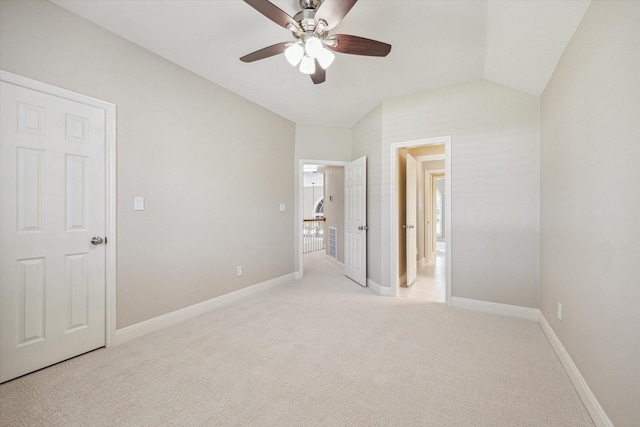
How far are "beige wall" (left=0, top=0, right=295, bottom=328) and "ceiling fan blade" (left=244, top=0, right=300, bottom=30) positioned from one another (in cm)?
159

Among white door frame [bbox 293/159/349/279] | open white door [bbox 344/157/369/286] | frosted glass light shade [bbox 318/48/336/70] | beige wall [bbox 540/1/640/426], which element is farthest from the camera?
white door frame [bbox 293/159/349/279]

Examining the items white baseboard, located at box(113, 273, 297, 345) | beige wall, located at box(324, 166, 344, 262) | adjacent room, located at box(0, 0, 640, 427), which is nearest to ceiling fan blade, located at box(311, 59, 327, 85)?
adjacent room, located at box(0, 0, 640, 427)

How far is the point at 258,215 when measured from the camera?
153 inches

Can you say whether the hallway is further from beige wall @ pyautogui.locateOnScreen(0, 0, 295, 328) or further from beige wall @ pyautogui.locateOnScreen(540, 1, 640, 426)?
beige wall @ pyautogui.locateOnScreen(0, 0, 295, 328)

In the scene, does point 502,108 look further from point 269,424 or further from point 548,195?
point 269,424

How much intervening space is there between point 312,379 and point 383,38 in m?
2.76

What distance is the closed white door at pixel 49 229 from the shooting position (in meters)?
1.81

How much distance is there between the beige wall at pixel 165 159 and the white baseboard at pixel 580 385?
328 cm

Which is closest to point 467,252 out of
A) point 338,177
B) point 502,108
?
point 502,108

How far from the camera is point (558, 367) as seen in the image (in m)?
1.98

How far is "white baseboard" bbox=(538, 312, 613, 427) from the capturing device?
56.0 inches

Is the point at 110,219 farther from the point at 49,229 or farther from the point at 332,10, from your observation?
the point at 332,10

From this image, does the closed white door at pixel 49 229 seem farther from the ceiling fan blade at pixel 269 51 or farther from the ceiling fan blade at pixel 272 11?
the ceiling fan blade at pixel 272 11

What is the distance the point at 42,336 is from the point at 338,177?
4863 millimetres
